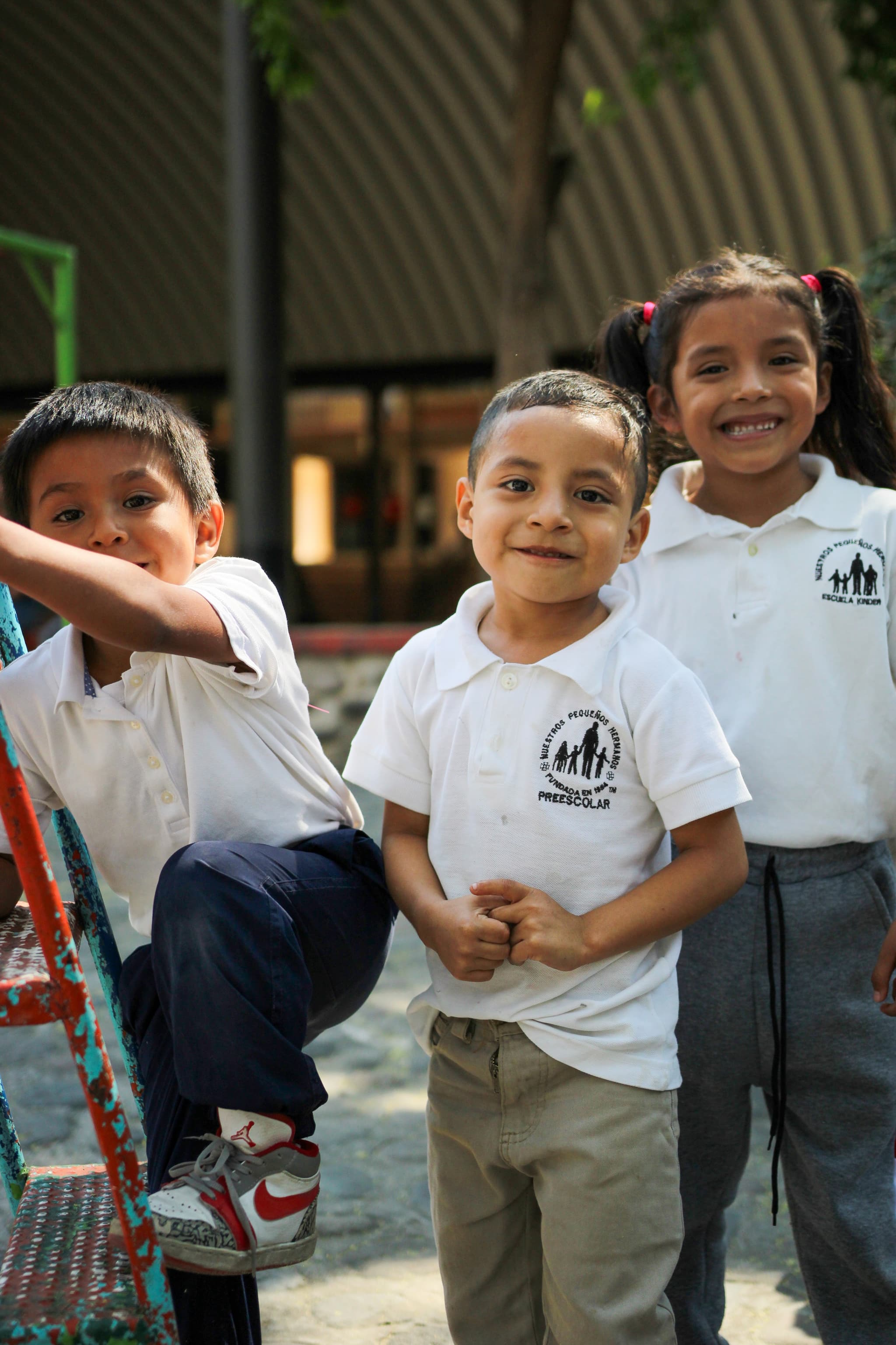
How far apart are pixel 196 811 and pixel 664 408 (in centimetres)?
101

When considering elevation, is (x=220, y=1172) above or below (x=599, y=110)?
below

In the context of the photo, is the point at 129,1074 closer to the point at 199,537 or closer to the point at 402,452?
the point at 199,537

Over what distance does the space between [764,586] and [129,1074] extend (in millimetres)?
1111

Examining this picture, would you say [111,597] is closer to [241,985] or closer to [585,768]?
[241,985]

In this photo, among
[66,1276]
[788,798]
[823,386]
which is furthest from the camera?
[823,386]

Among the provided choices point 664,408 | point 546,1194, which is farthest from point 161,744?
point 664,408

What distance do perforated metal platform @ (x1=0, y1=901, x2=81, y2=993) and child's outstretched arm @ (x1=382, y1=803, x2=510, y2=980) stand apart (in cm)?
41

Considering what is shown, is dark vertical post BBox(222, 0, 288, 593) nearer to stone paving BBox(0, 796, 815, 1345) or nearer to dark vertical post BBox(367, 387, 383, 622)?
stone paving BBox(0, 796, 815, 1345)

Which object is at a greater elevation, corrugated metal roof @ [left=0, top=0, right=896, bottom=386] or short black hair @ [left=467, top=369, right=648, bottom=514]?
corrugated metal roof @ [left=0, top=0, right=896, bottom=386]

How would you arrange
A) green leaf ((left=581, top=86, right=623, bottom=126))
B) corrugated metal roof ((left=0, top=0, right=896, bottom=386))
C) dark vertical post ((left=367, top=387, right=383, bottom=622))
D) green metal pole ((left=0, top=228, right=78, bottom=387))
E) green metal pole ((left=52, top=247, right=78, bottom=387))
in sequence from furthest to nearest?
dark vertical post ((left=367, top=387, right=383, bottom=622)) → corrugated metal roof ((left=0, top=0, right=896, bottom=386)) → green leaf ((left=581, top=86, right=623, bottom=126)) → green metal pole ((left=52, top=247, right=78, bottom=387)) → green metal pole ((left=0, top=228, right=78, bottom=387))

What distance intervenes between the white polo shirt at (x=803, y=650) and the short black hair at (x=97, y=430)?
2.37 ft

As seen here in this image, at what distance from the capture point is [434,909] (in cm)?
A: 167

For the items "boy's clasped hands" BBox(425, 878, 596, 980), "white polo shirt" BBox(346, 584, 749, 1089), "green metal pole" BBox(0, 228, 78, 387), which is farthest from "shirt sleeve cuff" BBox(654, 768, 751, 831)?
"green metal pole" BBox(0, 228, 78, 387)

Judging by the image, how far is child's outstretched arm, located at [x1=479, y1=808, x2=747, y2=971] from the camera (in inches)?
63.1
